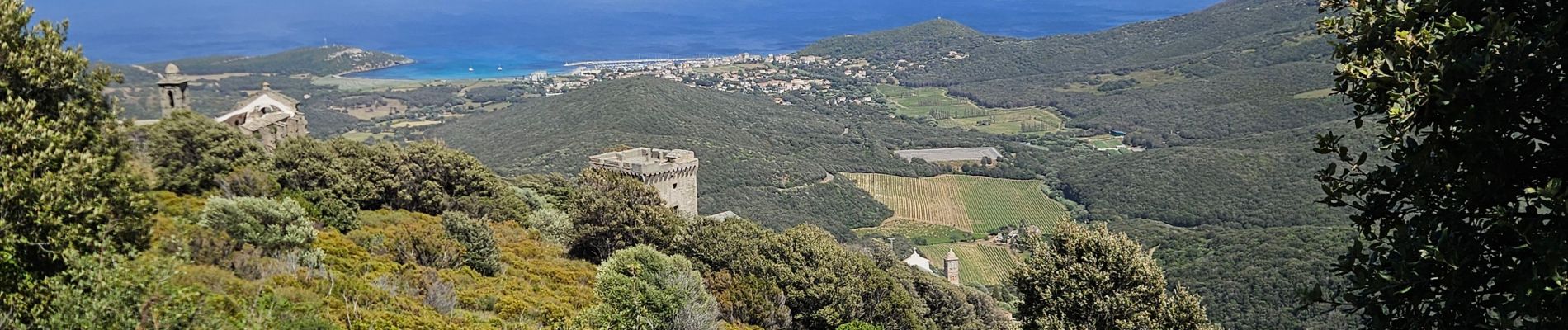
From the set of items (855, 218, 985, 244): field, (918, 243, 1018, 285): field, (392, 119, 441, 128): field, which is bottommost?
(918, 243, 1018, 285): field

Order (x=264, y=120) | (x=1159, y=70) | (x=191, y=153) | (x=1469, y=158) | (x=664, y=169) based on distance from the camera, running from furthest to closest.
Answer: (x=1159, y=70) → (x=664, y=169) → (x=264, y=120) → (x=191, y=153) → (x=1469, y=158)

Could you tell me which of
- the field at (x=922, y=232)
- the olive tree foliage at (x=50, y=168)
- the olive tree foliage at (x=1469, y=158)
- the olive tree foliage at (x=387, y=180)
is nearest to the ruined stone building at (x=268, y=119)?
the olive tree foliage at (x=387, y=180)

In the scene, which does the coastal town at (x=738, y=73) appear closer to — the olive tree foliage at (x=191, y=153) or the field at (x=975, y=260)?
the field at (x=975, y=260)

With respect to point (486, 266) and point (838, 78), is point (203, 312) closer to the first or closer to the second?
point (486, 266)

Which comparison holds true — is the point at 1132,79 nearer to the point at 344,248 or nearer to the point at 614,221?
the point at 614,221

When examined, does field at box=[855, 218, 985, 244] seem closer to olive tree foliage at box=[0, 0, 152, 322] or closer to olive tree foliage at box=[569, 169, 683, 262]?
olive tree foliage at box=[569, 169, 683, 262]

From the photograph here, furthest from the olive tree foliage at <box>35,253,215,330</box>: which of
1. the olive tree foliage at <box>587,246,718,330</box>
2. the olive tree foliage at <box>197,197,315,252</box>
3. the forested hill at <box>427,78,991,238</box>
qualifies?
the forested hill at <box>427,78,991,238</box>

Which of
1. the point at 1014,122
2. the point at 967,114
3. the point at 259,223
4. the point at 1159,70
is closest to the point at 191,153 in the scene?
the point at 259,223
